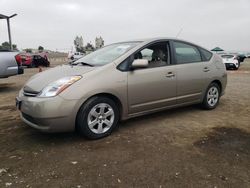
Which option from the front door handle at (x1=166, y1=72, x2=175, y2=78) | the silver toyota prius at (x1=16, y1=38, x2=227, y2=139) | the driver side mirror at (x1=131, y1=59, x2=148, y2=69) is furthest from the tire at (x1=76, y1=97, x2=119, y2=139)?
the front door handle at (x1=166, y1=72, x2=175, y2=78)

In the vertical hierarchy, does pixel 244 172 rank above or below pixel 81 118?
below

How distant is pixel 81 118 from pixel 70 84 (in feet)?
1.63

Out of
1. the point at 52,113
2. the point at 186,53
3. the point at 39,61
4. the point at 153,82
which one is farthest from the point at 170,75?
the point at 39,61

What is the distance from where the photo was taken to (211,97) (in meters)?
5.77

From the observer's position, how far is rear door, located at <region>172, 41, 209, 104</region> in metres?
5.02

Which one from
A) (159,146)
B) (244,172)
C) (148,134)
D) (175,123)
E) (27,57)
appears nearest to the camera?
(244,172)

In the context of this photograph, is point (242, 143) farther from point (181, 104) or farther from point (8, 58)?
point (8, 58)

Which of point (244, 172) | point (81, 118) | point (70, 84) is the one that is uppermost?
point (70, 84)

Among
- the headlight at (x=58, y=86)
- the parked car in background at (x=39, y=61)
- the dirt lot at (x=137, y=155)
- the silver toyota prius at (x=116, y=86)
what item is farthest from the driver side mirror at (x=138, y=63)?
the parked car in background at (x=39, y=61)

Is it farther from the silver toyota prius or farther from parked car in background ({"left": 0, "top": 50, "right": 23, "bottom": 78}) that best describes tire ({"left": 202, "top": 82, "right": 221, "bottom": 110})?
parked car in background ({"left": 0, "top": 50, "right": 23, "bottom": 78})

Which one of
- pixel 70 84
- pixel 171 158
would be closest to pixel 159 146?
pixel 171 158

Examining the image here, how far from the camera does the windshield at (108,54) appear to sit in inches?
174

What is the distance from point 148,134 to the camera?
4.21m

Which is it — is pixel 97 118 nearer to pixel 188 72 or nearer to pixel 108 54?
pixel 108 54
